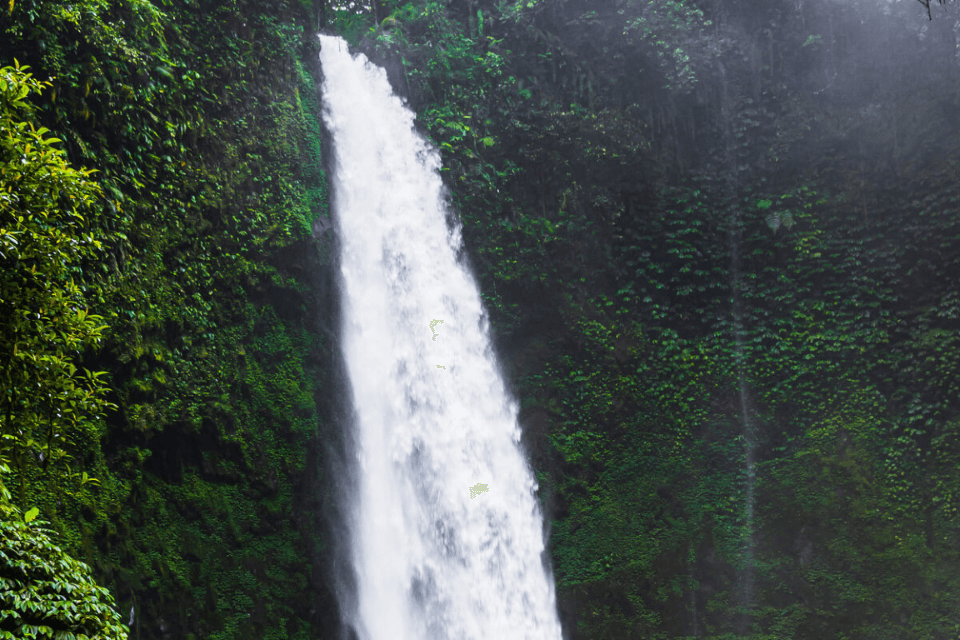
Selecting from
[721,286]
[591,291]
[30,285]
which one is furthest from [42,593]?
[721,286]

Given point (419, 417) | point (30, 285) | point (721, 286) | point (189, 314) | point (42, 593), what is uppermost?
point (721, 286)

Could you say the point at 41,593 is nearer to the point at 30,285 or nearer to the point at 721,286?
the point at 30,285

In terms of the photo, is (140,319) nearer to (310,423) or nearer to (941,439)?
(310,423)

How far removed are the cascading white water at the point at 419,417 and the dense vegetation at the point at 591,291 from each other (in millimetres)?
485

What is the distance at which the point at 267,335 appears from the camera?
344 inches

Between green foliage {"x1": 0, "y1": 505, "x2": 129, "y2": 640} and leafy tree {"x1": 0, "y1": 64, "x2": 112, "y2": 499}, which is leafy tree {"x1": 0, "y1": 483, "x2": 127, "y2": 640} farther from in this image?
leafy tree {"x1": 0, "y1": 64, "x2": 112, "y2": 499}

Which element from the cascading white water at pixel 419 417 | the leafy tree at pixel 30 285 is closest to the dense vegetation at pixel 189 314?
the leafy tree at pixel 30 285

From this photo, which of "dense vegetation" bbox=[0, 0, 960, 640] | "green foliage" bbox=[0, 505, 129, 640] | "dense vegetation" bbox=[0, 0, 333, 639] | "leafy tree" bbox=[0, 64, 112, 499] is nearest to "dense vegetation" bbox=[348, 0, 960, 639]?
"dense vegetation" bbox=[0, 0, 960, 640]

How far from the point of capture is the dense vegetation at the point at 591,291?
6.96 metres

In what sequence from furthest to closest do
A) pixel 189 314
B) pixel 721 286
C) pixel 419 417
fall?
pixel 721 286 < pixel 419 417 < pixel 189 314

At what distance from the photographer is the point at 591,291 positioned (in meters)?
11.2

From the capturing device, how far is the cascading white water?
836 centimetres

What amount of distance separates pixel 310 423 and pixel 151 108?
455 centimetres

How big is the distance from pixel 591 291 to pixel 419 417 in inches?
164
